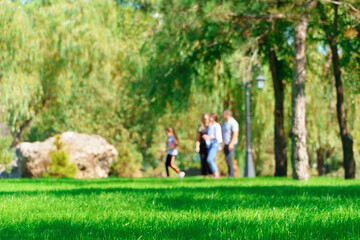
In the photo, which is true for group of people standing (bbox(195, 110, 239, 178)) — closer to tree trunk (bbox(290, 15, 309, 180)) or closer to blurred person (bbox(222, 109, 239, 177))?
blurred person (bbox(222, 109, 239, 177))

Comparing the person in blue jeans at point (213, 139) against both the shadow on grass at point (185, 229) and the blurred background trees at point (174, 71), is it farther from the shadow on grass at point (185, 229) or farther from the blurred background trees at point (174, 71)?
the shadow on grass at point (185, 229)

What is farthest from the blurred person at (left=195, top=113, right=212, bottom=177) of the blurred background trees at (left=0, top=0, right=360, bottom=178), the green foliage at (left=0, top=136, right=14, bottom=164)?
the green foliage at (left=0, top=136, right=14, bottom=164)

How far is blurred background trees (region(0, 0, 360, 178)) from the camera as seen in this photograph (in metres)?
15.7

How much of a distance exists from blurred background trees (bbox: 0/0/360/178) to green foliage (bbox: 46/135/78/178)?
10.00 ft

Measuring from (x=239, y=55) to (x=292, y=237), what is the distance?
15246 mm

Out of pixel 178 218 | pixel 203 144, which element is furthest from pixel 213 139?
pixel 178 218

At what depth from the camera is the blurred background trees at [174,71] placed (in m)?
15.7

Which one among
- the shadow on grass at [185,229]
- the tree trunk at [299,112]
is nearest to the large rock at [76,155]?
the tree trunk at [299,112]

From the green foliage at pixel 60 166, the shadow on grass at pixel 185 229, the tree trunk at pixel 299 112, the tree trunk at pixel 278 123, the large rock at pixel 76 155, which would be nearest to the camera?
the shadow on grass at pixel 185 229

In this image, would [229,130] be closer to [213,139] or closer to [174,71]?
[213,139]

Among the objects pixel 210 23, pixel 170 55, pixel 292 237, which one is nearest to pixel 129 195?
pixel 292 237

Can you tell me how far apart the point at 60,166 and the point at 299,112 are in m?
10.1

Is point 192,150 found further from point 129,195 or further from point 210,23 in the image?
point 129,195

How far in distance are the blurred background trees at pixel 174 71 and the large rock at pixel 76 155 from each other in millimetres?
2642
